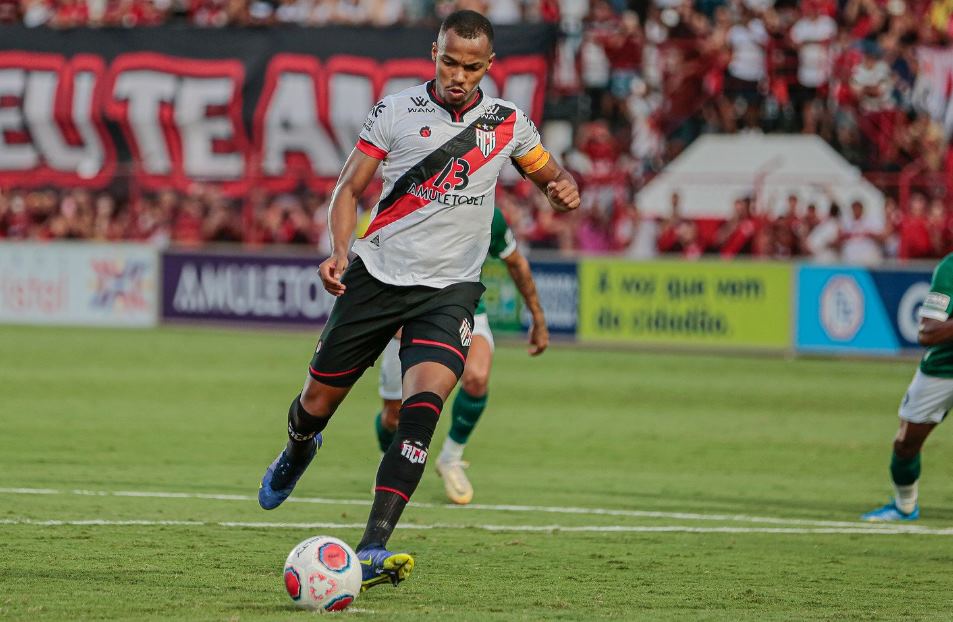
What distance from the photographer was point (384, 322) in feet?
23.3

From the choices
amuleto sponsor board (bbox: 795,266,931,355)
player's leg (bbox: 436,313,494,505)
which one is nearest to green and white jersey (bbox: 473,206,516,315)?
player's leg (bbox: 436,313,494,505)

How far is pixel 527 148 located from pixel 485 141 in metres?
0.28

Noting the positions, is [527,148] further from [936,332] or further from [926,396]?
[926,396]

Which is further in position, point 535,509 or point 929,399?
point 535,509

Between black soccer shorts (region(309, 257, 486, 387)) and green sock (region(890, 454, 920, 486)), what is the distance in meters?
3.71

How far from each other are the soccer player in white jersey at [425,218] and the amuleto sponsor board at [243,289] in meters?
17.2

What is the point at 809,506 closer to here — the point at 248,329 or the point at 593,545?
the point at 593,545

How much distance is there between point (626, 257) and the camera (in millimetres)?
22828

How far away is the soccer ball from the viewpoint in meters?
6.18

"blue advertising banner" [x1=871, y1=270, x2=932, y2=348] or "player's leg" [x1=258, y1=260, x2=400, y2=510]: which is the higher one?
"player's leg" [x1=258, y1=260, x2=400, y2=510]

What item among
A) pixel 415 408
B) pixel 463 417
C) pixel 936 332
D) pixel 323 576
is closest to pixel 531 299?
pixel 463 417

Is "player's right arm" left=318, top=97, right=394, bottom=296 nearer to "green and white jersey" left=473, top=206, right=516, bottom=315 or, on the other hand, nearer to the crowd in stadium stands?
"green and white jersey" left=473, top=206, right=516, bottom=315

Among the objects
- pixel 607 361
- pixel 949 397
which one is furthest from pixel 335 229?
pixel 607 361

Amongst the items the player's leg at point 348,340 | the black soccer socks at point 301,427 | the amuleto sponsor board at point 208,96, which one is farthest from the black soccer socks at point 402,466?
the amuleto sponsor board at point 208,96
